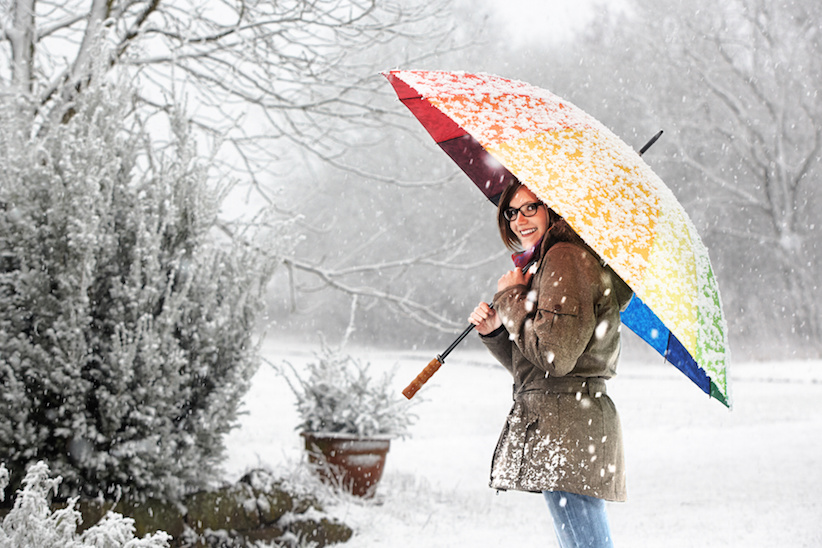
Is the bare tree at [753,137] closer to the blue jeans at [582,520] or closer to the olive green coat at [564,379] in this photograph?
the olive green coat at [564,379]

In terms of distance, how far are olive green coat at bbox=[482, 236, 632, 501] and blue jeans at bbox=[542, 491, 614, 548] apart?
0.06 m

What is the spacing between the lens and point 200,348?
370 centimetres

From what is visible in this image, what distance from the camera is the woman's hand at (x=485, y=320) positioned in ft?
7.20

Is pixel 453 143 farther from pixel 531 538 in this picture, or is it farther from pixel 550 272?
pixel 531 538

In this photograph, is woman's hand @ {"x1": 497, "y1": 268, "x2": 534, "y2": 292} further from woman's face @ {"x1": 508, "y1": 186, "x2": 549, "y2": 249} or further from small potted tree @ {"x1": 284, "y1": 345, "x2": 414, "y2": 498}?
small potted tree @ {"x1": 284, "y1": 345, "x2": 414, "y2": 498}

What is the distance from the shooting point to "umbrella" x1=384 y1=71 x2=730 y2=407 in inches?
74.4

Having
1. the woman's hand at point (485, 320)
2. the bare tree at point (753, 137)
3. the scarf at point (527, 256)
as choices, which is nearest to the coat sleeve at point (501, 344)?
the woman's hand at point (485, 320)

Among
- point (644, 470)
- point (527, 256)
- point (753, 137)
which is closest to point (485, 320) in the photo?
point (527, 256)

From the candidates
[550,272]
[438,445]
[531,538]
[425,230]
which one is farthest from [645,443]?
[425,230]

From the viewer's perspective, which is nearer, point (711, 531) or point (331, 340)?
point (711, 531)

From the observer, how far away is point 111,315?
345 centimetres

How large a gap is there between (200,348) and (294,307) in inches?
121

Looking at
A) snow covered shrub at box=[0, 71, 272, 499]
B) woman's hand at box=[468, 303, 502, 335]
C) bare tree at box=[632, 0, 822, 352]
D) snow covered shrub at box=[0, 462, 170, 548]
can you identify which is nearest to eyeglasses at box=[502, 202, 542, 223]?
woman's hand at box=[468, 303, 502, 335]

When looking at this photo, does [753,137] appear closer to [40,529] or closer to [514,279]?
[514,279]
